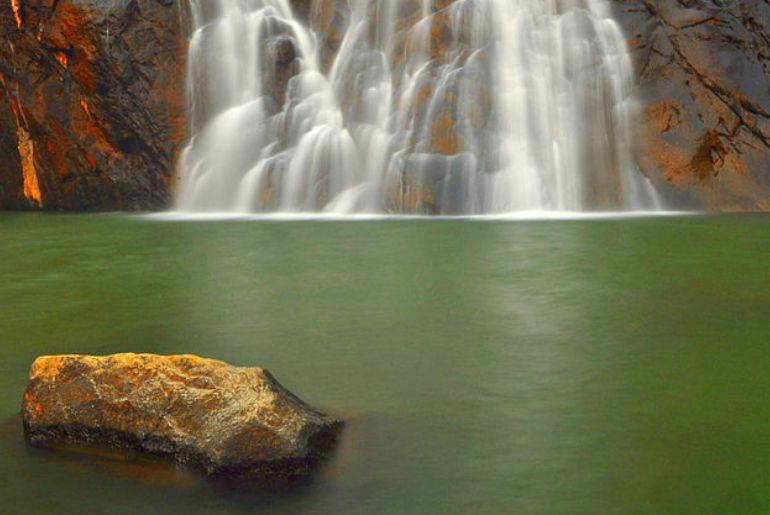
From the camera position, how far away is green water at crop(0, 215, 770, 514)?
4.63m

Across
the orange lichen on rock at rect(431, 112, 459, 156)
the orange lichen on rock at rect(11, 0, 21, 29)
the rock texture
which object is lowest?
the orange lichen on rock at rect(431, 112, 459, 156)

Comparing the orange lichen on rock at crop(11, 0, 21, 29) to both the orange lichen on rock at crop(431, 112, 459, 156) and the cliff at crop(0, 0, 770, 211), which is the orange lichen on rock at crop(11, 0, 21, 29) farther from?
the orange lichen on rock at crop(431, 112, 459, 156)

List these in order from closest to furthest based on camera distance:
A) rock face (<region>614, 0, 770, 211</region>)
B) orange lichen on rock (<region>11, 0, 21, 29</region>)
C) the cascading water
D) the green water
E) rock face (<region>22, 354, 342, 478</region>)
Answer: the green water < rock face (<region>22, 354, 342, 478</region>) < rock face (<region>614, 0, 770, 211</region>) < the cascading water < orange lichen on rock (<region>11, 0, 21, 29</region>)

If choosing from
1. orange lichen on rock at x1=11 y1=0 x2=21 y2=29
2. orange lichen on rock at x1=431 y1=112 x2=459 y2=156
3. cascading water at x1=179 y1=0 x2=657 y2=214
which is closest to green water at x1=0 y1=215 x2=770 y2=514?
cascading water at x1=179 y1=0 x2=657 y2=214

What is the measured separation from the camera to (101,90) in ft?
80.6

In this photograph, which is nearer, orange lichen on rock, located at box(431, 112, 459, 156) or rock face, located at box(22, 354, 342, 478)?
rock face, located at box(22, 354, 342, 478)

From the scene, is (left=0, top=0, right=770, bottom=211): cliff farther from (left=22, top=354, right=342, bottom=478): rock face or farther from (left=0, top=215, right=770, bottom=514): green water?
(left=22, top=354, right=342, bottom=478): rock face

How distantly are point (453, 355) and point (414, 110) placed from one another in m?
15.8

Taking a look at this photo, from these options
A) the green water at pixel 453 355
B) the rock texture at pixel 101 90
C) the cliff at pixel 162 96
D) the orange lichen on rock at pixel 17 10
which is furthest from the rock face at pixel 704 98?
the orange lichen on rock at pixel 17 10

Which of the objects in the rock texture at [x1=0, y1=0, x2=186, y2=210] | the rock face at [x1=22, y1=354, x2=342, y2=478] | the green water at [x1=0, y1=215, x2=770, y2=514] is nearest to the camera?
the green water at [x1=0, y1=215, x2=770, y2=514]

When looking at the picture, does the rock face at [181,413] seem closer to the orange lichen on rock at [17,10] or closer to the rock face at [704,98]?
the rock face at [704,98]

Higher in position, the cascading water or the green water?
the cascading water

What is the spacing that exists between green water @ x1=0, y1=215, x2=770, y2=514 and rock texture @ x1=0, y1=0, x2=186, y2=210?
32.1 ft

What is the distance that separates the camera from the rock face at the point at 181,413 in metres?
4.79
